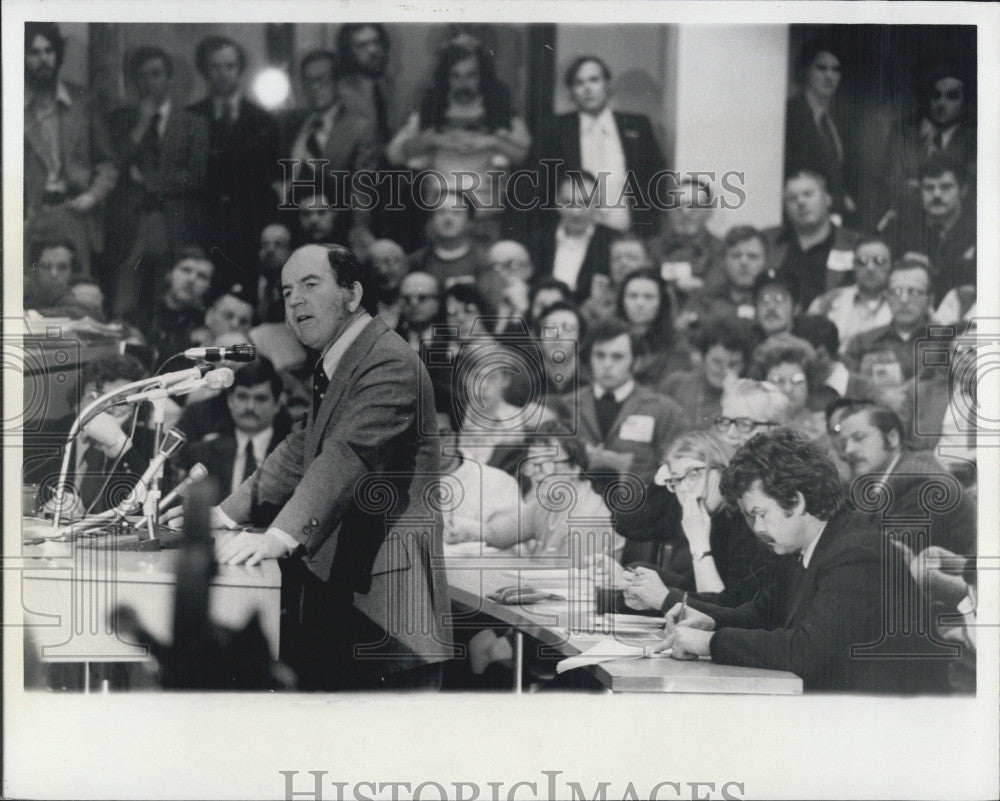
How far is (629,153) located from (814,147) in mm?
740

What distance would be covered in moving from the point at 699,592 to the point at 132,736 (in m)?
2.32

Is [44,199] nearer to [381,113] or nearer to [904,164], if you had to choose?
[381,113]

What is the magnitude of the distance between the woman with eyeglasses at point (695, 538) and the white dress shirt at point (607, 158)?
0.92 meters

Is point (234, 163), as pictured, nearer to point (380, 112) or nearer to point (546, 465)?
point (380, 112)

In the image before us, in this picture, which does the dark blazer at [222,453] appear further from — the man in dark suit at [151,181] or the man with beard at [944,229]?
the man with beard at [944,229]

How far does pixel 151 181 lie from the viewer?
213 inches

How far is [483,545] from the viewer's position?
212 inches

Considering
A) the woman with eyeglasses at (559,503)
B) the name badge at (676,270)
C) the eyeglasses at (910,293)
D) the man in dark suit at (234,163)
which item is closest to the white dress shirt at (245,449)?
the man in dark suit at (234,163)

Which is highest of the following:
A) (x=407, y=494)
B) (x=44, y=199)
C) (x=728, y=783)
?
(x=44, y=199)

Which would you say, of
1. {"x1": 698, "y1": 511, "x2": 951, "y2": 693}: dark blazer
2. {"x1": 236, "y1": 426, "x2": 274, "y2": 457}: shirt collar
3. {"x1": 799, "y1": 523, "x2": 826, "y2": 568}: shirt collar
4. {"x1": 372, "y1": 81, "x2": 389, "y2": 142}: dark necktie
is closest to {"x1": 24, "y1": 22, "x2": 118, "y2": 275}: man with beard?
{"x1": 236, "y1": 426, "x2": 274, "y2": 457}: shirt collar

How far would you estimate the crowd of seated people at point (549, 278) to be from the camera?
5.38 meters

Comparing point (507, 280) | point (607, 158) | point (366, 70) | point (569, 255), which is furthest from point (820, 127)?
point (366, 70)

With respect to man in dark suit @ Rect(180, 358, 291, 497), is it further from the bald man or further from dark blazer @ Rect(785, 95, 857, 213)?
dark blazer @ Rect(785, 95, 857, 213)

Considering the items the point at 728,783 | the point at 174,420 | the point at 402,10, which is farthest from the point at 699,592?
the point at 402,10
